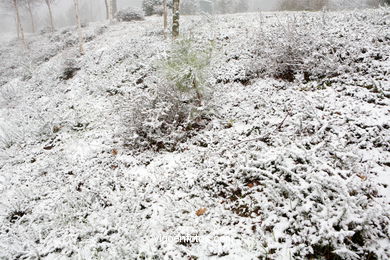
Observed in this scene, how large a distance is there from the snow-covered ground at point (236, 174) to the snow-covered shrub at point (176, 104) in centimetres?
31

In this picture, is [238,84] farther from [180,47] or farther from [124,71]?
[124,71]

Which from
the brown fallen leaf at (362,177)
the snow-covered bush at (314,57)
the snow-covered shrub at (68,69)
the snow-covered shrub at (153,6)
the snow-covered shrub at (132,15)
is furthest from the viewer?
the snow-covered shrub at (153,6)

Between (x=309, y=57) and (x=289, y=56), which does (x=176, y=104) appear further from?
(x=309, y=57)

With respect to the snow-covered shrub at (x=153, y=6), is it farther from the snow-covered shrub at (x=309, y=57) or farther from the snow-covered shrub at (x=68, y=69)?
the snow-covered shrub at (x=309, y=57)

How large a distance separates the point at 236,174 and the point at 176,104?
8.41ft

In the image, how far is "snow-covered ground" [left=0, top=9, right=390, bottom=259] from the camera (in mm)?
2797

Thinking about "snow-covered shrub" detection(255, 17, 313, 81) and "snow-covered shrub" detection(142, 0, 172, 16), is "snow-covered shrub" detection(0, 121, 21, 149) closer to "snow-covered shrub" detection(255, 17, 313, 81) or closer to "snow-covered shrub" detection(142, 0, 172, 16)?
"snow-covered shrub" detection(255, 17, 313, 81)

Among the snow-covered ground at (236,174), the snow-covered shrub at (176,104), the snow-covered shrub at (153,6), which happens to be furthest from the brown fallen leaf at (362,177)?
the snow-covered shrub at (153,6)

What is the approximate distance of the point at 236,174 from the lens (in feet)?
A: 13.1

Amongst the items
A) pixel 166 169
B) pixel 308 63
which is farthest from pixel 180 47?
pixel 308 63

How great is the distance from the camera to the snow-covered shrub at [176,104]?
5.38 m

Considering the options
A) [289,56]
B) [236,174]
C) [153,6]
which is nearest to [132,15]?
[153,6]

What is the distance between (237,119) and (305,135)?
1.78 m

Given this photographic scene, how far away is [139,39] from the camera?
1299cm
